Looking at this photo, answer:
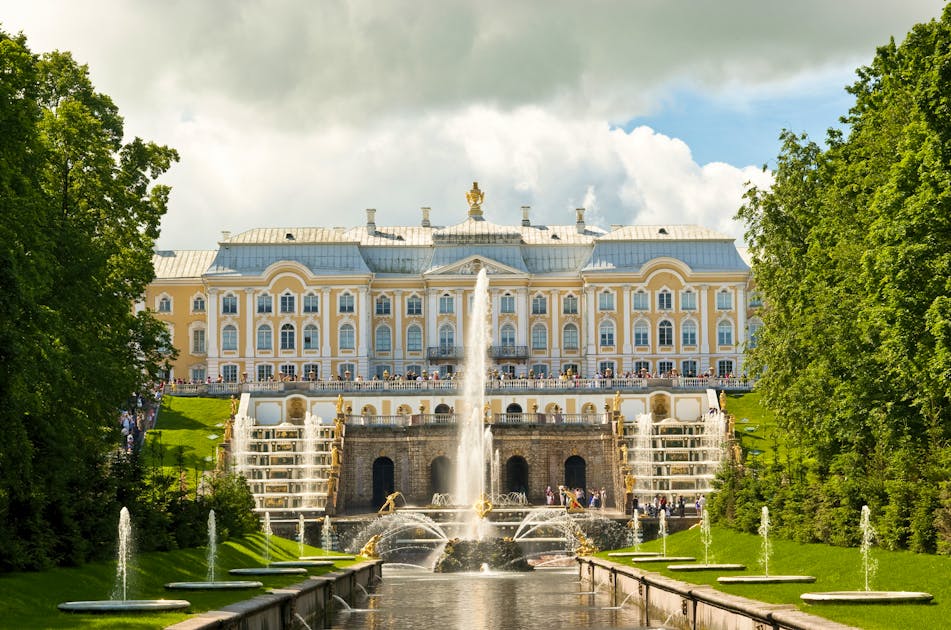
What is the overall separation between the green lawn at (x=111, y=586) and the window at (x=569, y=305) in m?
61.3

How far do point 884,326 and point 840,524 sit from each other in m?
4.93

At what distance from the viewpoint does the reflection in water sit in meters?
26.7

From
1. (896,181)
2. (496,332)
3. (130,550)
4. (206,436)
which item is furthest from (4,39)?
(496,332)

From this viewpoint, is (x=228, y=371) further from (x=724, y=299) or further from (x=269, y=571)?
(x=269, y=571)

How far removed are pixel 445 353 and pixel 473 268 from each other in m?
5.89

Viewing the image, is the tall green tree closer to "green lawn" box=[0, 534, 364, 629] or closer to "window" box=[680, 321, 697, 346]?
"green lawn" box=[0, 534, 364, 629]

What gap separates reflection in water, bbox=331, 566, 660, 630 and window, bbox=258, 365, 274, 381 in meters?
53.1

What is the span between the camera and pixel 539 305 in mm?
95188

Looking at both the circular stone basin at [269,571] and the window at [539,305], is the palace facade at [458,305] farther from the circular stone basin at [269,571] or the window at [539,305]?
the circular stone basin at [269,571]

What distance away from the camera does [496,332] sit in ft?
310

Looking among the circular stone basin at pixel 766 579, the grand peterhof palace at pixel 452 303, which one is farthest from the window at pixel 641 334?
the circular stone basin at pixel 766 579

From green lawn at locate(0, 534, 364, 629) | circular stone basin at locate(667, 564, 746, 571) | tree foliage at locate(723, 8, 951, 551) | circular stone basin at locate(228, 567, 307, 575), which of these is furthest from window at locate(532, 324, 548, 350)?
circular stone basin at locate(667, 564, 746, 571)

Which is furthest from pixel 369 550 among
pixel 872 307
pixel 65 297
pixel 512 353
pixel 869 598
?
pixel 512 353

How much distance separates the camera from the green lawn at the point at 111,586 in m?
19.0
